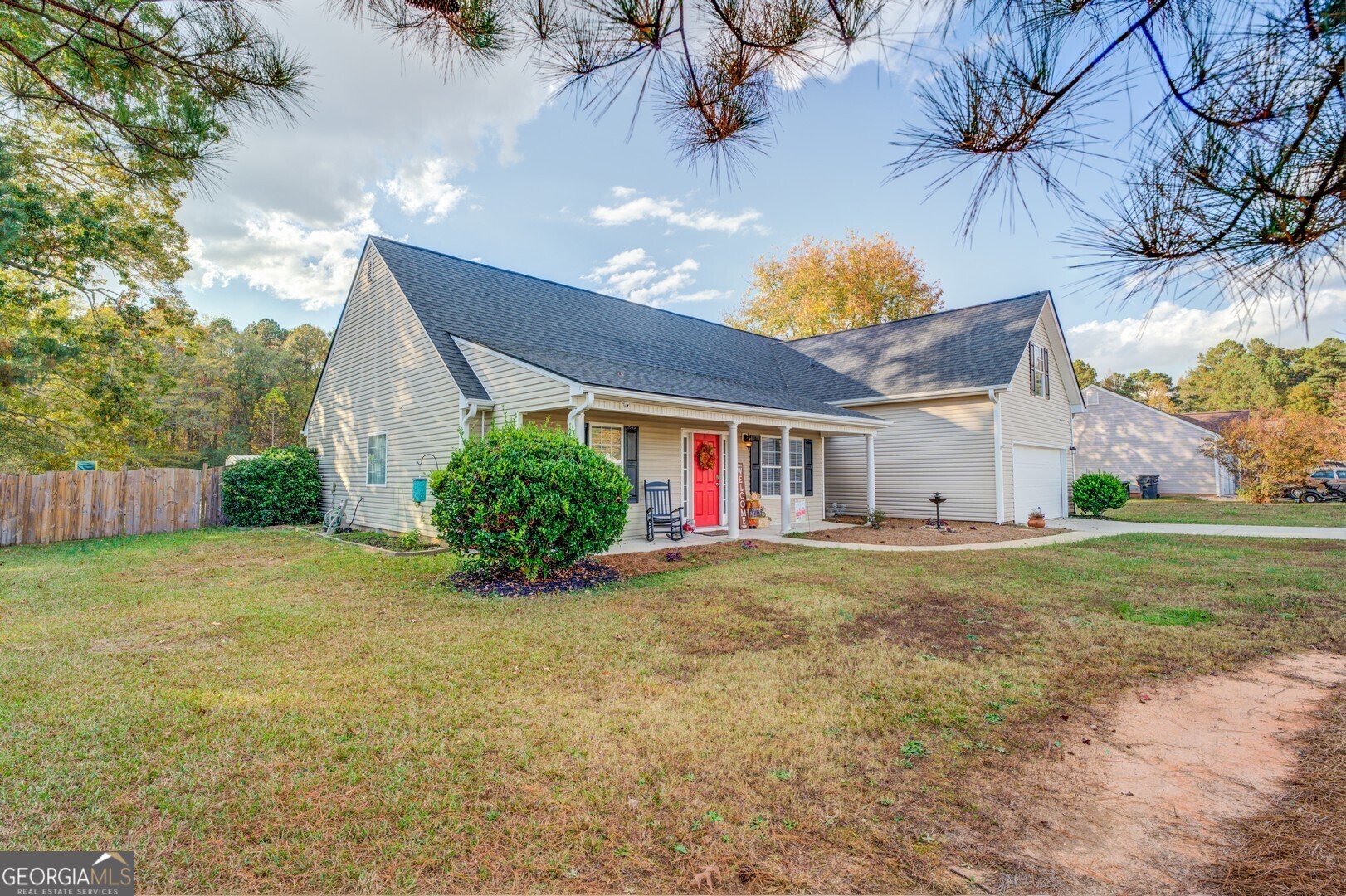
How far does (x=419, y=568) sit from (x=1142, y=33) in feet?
28.8

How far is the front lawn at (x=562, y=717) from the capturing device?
216 centimetres

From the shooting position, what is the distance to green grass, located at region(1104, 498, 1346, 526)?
14.2m

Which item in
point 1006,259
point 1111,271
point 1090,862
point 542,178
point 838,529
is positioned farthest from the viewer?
point 838,529

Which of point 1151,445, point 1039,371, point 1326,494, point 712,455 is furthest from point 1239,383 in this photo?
point 712,455

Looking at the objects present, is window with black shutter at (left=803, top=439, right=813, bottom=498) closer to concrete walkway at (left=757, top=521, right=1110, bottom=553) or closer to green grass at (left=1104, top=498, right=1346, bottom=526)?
concrete walkway at (left=757, top=521, right=1110, bottom=553)

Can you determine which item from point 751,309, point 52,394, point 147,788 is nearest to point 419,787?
point 147,788

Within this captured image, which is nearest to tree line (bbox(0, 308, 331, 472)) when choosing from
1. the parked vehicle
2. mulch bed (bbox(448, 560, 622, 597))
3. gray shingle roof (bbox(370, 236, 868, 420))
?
gray shingle roof (bbox(370, 236, 868, 420))

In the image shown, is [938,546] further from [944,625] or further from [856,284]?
[856,284]

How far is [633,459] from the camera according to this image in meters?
11.2

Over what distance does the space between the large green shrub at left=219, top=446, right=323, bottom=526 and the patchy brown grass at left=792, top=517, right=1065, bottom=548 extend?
12.0 m

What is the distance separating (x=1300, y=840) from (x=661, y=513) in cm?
952

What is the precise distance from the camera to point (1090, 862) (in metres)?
2.09

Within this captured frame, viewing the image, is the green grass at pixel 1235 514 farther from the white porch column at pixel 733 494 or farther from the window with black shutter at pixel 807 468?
the white porch column at pixel 733 494

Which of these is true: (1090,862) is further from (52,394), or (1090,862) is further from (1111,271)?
(52,394)
